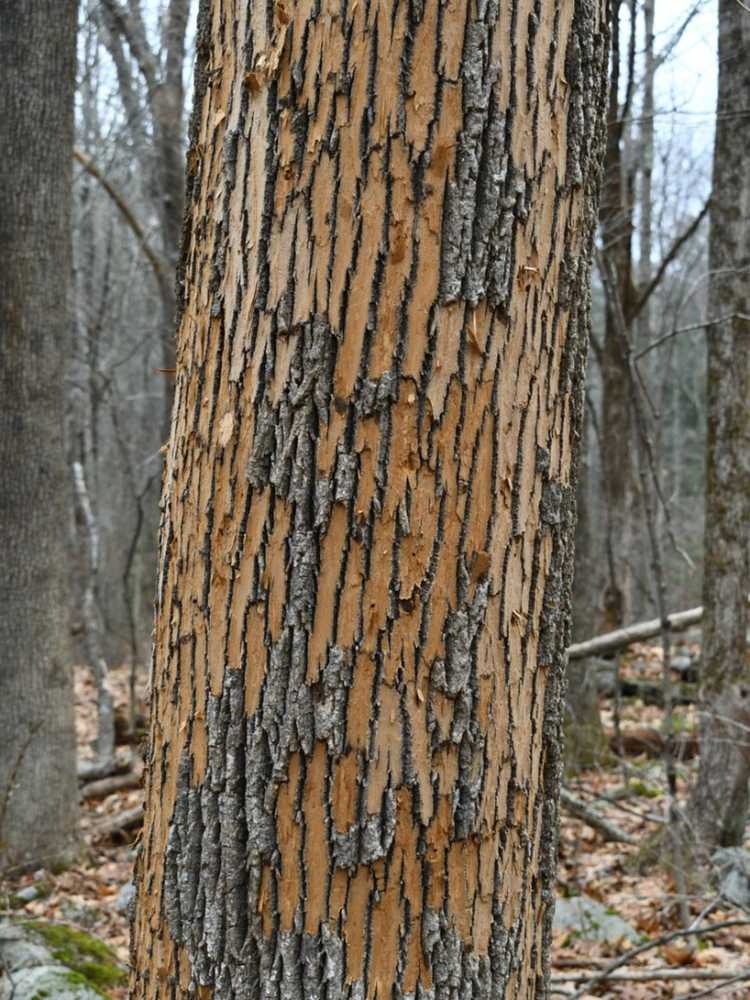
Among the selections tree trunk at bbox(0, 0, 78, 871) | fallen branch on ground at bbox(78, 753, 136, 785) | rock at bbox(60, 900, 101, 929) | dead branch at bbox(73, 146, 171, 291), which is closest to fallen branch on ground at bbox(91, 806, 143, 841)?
tree trunk at bbox(0, 0, 78, 871)

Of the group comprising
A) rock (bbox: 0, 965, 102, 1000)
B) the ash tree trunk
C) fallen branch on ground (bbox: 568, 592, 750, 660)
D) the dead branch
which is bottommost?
rock (bbox: 0, 965, 102, 1000)

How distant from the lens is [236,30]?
1554 millimetres

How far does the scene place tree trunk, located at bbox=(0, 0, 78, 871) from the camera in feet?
19.0

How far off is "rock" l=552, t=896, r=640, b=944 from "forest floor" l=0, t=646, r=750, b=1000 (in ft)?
0.12

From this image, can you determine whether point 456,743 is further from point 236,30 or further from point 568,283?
point 236,30

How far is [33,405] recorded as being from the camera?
19.2 ft

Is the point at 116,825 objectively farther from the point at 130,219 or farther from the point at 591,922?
the point at 130,219

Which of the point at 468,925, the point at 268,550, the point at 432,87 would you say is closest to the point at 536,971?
the point at 468,925

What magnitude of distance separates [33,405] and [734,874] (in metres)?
4.86

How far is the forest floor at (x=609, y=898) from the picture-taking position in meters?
3.82

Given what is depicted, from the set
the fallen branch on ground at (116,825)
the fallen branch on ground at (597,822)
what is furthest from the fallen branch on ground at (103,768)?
the fallen branch on ground at (597,822)

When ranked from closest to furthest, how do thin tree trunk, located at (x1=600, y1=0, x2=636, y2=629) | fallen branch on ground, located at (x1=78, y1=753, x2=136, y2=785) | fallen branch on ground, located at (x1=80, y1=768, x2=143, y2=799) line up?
thin tree trunk, located at (x1=600, y1=0, x2=636, y2=629) → fallen branch on ground, located at (x1=80, y1=768, x2=143, y2=799) → fallen branch on ground, located at (x1=78, y1=753, x2=136, y2=785)

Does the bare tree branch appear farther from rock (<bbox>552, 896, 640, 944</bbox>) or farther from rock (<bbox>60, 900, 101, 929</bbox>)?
rock (<bbox>60, 900, 101, 929</bbox>)

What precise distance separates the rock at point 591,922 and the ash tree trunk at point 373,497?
316 cm
